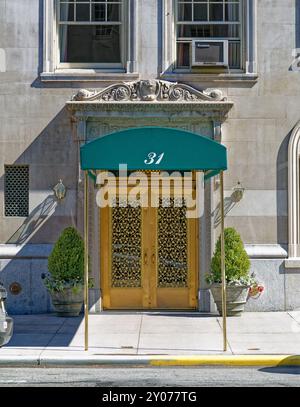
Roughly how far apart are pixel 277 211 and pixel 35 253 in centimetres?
512

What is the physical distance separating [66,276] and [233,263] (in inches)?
131

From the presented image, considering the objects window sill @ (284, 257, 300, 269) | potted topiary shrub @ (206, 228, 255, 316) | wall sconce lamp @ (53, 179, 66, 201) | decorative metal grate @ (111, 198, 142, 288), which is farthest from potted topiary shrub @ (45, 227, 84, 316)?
window sill @ (284, 257, 300, 269)

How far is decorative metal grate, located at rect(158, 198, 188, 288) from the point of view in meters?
16.6

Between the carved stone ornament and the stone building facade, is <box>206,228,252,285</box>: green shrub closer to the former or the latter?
the stone building facade

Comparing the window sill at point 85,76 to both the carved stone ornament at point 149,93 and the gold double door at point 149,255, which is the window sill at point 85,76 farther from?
the gold double door at point 149,255

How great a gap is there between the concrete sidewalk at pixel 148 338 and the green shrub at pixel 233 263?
78 cm

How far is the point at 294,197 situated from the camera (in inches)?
642

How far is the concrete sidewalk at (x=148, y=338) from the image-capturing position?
11.9m

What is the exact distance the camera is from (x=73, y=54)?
16.9m

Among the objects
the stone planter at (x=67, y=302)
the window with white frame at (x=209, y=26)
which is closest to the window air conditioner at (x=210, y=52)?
the window with white frame at (x=209, y=26)

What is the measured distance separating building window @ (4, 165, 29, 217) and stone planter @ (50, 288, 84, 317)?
1.97m

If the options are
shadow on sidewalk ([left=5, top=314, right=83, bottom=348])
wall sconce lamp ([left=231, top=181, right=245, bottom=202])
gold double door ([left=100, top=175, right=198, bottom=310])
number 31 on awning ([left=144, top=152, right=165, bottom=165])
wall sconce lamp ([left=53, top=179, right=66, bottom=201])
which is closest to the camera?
number 31 on awning ([left=144, top=152, right=165, bottom=165])

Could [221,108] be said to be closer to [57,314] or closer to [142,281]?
[142,281]

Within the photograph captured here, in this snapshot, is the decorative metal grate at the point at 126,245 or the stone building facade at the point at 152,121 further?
the decorative metal grate at the point at 126,245
